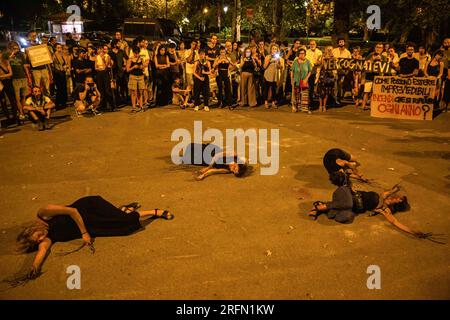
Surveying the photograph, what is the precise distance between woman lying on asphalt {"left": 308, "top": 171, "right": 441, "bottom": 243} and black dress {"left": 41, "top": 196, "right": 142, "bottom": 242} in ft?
7.76

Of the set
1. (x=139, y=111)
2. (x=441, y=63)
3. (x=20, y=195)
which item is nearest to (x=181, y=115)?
(x=139, y=111)

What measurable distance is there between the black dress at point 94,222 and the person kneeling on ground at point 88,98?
753 cm

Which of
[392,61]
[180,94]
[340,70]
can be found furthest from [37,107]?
[392,61]

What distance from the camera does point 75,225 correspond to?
16.5ft

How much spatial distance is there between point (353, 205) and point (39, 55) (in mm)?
9804

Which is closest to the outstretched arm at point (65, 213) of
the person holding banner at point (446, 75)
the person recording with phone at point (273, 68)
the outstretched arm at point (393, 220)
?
the outstretched arm at point (393, 220)

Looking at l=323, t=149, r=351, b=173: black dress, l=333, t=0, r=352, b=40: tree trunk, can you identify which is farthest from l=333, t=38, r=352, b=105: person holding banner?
l=323, t=149, r=351, b=173: black dress

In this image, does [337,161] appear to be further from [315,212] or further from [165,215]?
[165,215]

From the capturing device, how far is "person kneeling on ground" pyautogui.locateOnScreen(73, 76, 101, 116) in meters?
12.1

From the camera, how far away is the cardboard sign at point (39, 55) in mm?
11633

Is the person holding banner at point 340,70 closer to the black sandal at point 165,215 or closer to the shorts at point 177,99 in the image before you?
the shorts at point 177,99

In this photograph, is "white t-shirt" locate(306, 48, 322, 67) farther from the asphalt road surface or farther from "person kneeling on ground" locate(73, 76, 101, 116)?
"person kneeling on ground" locate(73, 76, 101, 116)
